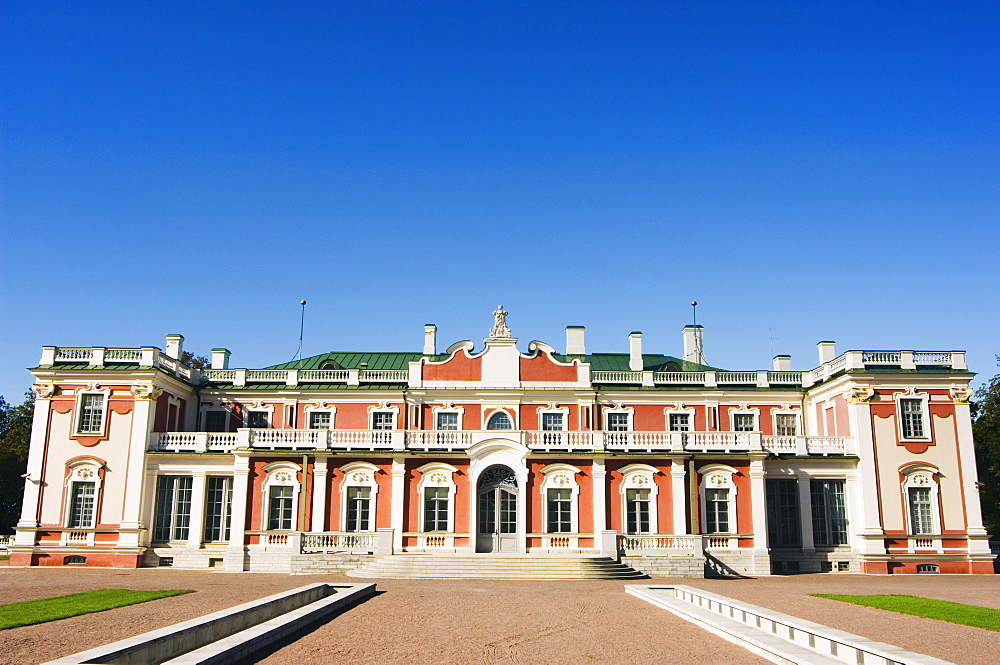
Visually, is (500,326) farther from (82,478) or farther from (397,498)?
(82,478)

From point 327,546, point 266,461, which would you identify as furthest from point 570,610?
point 266,461

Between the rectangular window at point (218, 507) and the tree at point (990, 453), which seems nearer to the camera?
the rectangular window at point (218, 507)

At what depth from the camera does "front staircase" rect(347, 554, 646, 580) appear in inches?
1059

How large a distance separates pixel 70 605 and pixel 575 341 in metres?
25.4

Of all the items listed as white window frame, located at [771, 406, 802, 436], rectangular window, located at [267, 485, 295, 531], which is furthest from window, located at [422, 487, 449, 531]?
white window frame, located at [771, 406, 802, 436]

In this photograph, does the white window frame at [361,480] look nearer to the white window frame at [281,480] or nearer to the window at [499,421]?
the white window frame at [281,480]

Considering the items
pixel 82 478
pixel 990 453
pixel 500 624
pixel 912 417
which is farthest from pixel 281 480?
pixel 990 453

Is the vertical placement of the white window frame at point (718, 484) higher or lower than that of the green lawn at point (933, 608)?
higher

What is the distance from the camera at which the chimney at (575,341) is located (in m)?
38.6

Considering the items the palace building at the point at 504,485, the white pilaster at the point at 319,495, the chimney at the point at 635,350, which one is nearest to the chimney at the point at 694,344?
the chimney at the point at 635,350

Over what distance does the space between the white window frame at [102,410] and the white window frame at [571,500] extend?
674 inches

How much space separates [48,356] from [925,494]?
34725 mm

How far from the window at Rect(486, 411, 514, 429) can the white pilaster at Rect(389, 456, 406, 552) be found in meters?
5.32

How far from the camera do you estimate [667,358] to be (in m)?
41.0
